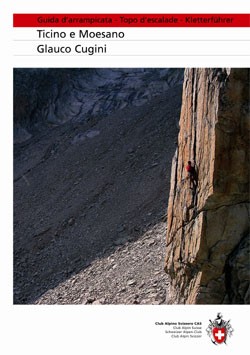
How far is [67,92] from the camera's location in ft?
104

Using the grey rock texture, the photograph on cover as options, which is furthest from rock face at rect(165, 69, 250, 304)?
the grey rock texture

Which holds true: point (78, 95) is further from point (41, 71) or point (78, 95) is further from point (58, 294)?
point (58, 294)

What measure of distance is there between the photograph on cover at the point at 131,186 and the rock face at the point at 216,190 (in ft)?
→ 0.07

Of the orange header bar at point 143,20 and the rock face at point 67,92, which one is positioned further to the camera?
the rock face at point 67,92

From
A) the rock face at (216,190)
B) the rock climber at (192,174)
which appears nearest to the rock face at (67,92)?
the rock face at (216,190)

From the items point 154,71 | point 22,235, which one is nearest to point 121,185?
point 22,235

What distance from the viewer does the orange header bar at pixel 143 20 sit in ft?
33.6

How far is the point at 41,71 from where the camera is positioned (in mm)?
32219
